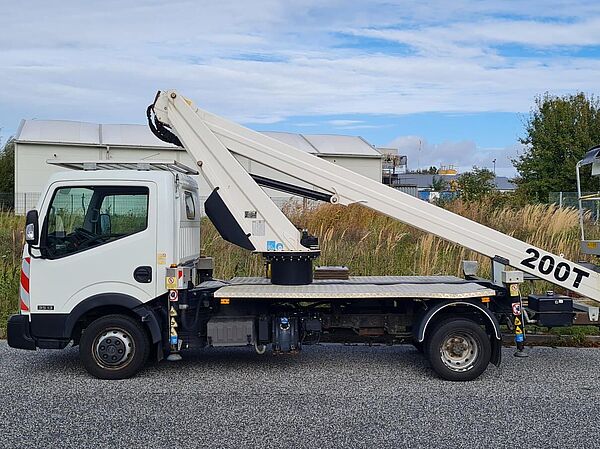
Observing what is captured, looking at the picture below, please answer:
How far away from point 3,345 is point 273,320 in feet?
14.4

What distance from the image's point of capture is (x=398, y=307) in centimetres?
870

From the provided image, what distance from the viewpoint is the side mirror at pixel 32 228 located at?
777cm

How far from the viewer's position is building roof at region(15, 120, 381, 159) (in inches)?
1375

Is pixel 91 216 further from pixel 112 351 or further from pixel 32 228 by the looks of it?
pixel 112 351

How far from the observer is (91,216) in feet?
27.1

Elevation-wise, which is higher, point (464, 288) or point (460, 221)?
point (460, 221)

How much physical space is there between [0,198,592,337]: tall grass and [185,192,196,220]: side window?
2753 mm

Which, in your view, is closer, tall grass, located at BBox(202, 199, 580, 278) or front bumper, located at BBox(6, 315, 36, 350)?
front bumper, located at BBox(6, 315, 36, 350)

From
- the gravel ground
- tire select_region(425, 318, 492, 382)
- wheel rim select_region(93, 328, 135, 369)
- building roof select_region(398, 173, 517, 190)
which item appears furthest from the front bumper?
building roof select_region(398, 173, 517, 190)

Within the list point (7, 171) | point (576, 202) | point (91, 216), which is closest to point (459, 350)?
point (91, 216)

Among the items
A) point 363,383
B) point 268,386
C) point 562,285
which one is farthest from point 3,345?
point 562,285

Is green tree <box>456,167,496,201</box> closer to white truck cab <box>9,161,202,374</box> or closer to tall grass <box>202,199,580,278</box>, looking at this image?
tall grass <box>202,199,580,278</box>

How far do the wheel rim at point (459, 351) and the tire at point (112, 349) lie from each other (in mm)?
3470

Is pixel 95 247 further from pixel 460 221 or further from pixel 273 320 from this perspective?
pixel 460 221
